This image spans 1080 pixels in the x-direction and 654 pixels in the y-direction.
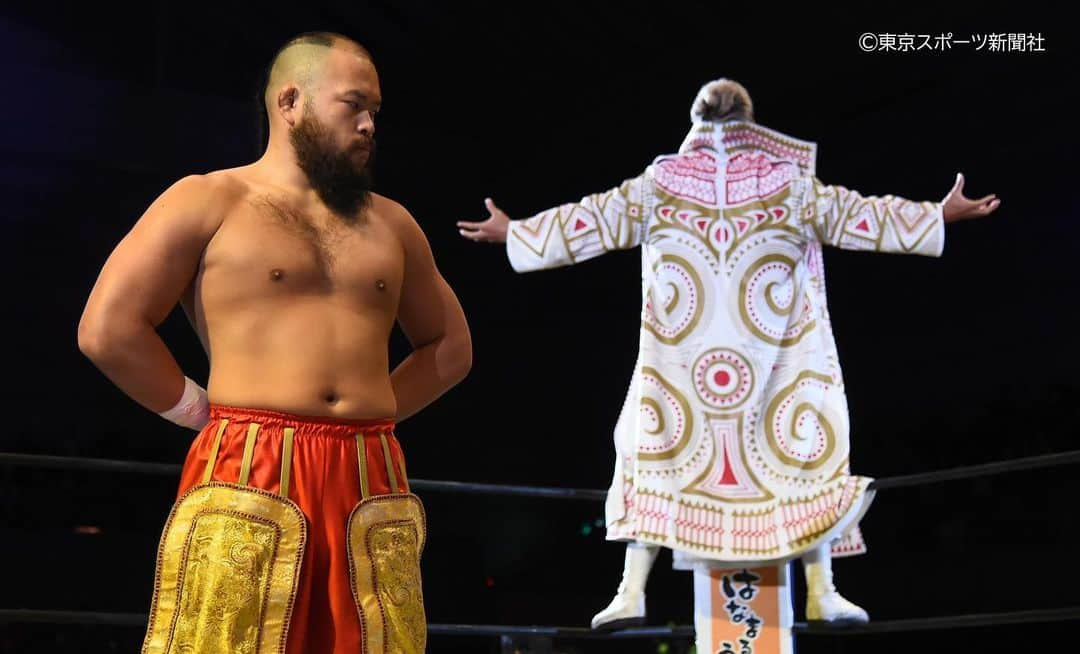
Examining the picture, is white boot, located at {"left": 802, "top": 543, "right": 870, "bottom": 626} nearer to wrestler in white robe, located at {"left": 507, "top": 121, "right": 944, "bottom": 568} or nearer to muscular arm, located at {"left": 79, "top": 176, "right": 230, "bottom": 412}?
wrestler in white robe, located at {"left": 507, "top": 121, "right": 944, "bottom": 568}

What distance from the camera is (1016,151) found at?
15.5ft

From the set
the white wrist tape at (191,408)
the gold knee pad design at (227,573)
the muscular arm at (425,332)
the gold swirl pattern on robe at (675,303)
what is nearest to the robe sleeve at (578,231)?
the gold swirl pattern on robe at (675,303)

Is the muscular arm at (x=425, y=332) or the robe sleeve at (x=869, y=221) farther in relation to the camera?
the robe sleeve at (x=869, y=221)

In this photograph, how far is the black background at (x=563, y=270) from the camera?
4.30 m

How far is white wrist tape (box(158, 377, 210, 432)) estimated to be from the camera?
1.45 metres

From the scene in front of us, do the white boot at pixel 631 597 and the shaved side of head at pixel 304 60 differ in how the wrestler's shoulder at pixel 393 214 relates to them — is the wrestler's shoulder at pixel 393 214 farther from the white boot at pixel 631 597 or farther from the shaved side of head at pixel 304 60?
the white boot at pixel 631 597

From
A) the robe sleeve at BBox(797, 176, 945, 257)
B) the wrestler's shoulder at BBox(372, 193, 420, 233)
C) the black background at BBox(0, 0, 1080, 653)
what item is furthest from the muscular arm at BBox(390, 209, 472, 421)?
the black background at BBox(0, 0, 1080, 653)

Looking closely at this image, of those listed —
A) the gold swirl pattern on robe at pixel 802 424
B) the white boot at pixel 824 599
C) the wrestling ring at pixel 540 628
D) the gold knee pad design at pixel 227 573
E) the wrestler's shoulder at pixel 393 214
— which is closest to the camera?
the gold knee pad design at pixel 227 573

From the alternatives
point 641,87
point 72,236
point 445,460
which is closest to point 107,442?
point 72,236

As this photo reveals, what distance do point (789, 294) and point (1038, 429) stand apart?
3193 millimetres

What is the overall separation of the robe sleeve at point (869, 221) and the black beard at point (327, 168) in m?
1.55

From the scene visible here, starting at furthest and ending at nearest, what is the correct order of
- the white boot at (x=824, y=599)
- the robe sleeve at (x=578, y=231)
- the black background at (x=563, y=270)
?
the black background at (x=563, y=270) → the robe sleeve at (x=578, y=231) → the white boot at (x=824, y=599)

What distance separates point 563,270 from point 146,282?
4.42m

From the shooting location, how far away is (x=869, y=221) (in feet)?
9.10
